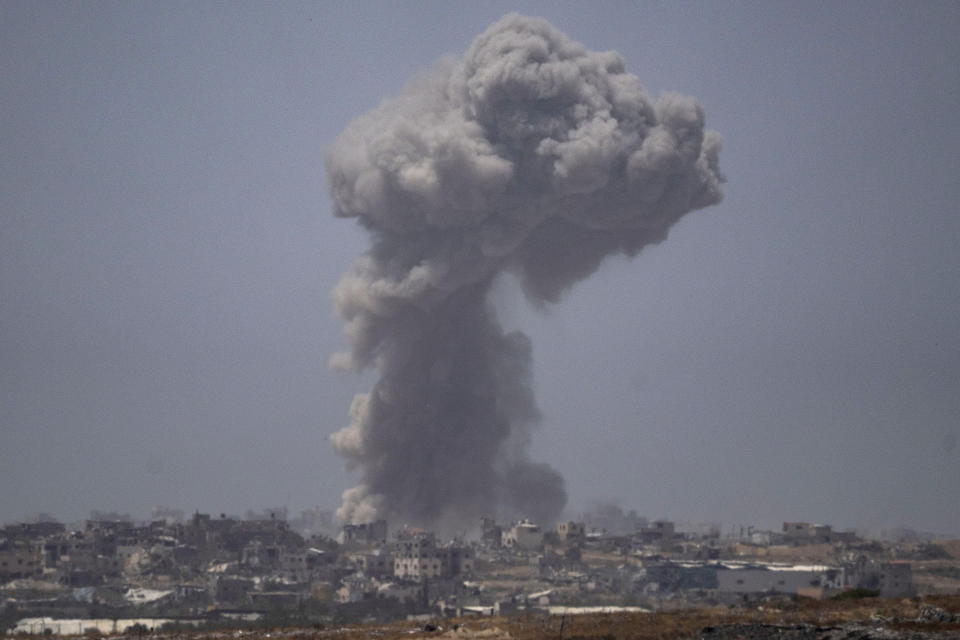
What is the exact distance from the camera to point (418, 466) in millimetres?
98250

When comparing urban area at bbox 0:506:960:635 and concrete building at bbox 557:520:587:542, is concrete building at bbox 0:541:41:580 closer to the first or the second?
urban area at bbox 0:506:960:635

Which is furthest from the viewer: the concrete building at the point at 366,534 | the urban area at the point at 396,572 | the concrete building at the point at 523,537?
the concrete building at the point at 523,537

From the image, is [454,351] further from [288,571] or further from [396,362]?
[288,571]

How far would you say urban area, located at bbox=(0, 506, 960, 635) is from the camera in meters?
72.6

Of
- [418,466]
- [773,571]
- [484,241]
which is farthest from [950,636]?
[418,466]

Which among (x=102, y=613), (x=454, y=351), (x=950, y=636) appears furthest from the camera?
(x=454, y=351)

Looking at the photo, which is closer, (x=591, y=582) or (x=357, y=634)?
(x=357, y=634)

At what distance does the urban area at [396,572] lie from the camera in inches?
2859

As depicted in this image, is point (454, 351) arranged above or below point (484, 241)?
below

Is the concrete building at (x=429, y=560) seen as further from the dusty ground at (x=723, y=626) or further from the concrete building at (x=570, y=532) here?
the dusty ground at (x=723, y=626)

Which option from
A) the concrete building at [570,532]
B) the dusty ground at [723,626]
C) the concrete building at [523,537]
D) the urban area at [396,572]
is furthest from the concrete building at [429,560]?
the dusty ground at [723,626]

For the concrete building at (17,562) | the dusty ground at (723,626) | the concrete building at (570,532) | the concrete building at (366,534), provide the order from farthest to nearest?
the concrete building at (570,532)
the concrete building at (366,534)
the concrete building at (17,562)
the dusty ground at (723,626)

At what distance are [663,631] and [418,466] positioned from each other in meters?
61.6

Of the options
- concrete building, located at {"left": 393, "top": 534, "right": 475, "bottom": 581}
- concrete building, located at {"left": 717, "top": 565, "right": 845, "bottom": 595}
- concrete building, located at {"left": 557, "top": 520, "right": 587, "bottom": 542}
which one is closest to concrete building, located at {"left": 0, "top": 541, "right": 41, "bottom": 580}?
concrete building, located at {"left": 393, "top": 534, "right": 475, "bottom": 581}
